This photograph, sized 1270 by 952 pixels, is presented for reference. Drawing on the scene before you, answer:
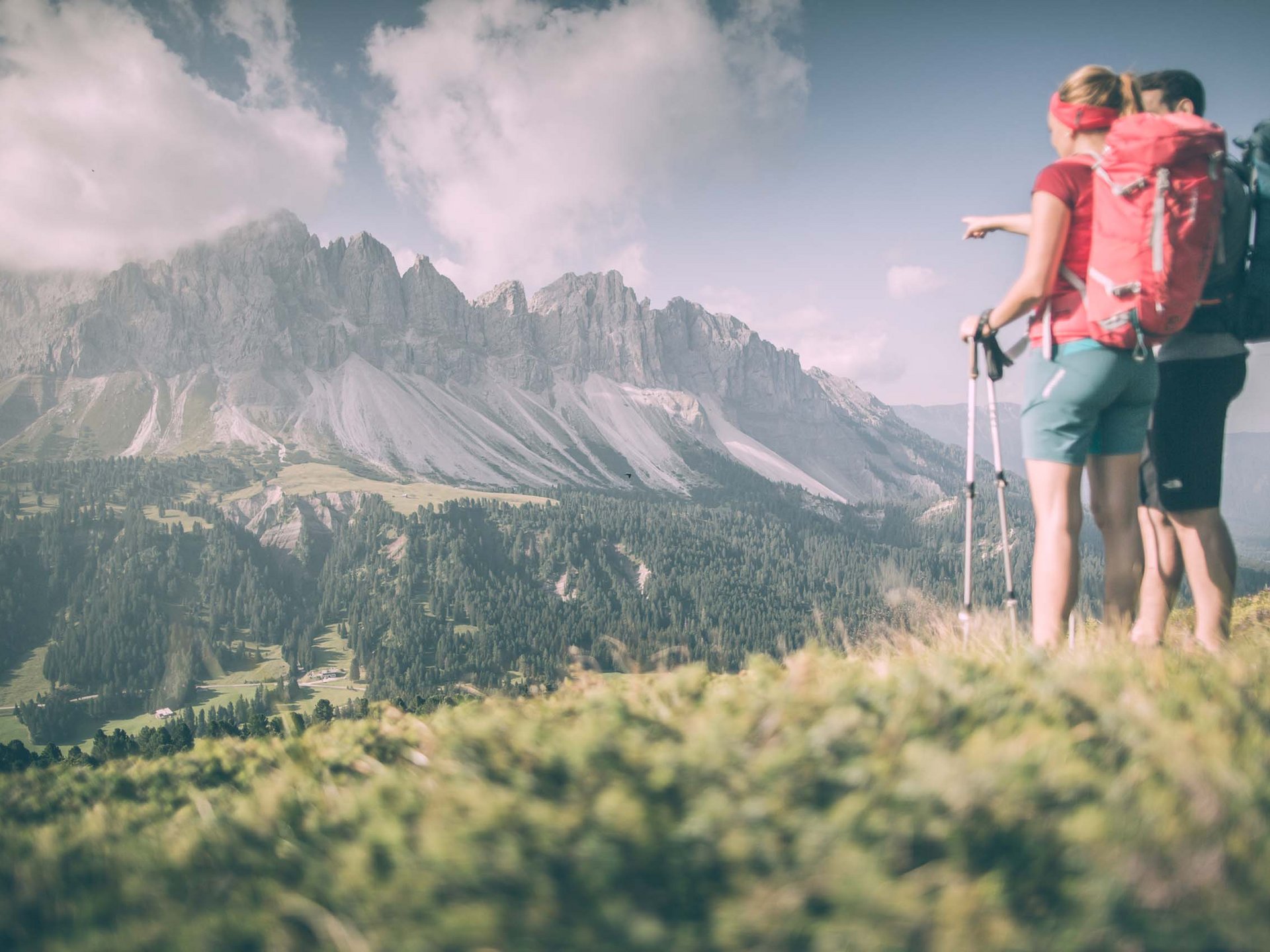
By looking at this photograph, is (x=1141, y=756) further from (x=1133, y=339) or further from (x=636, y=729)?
(x=1133, y=339)

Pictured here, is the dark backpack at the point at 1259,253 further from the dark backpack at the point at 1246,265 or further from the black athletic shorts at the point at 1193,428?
the black athletic shorts at the point at 1193,428

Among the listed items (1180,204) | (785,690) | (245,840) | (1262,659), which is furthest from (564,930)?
(1180,204)

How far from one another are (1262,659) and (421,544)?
198 m

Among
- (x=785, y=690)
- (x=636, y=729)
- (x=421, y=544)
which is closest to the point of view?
(x=636, y=729)

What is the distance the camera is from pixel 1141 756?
2.13m

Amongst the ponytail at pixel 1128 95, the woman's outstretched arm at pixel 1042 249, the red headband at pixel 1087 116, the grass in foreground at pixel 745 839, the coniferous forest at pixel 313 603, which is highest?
the ponytail at pixel 1128 95

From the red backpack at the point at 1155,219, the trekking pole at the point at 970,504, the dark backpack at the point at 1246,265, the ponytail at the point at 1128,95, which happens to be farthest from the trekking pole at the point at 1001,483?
the ponytail at the point at 1128,95

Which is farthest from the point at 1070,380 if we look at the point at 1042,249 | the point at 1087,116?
the point at 1087,116

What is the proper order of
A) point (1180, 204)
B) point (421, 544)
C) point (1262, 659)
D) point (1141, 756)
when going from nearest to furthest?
1. point (1141, 756)
2. point (1262, 659)
3. point (1180, 204)
4. point (421, 544)

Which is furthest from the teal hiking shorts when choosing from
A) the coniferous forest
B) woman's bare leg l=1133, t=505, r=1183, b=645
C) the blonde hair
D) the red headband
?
the coniferous forest

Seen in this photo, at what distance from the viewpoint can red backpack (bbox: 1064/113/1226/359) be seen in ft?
13.5

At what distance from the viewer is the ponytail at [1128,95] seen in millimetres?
4691

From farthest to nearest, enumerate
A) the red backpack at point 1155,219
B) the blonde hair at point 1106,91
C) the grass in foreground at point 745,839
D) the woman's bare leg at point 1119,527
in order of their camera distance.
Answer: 1. the woman's bare leg at point 1119,527
2. the blonde hair at point 1106,91
3. the red backpack at point 1155,219
4. the grass in foreground at point 745,839

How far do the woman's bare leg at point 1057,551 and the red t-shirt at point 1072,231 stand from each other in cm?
91
